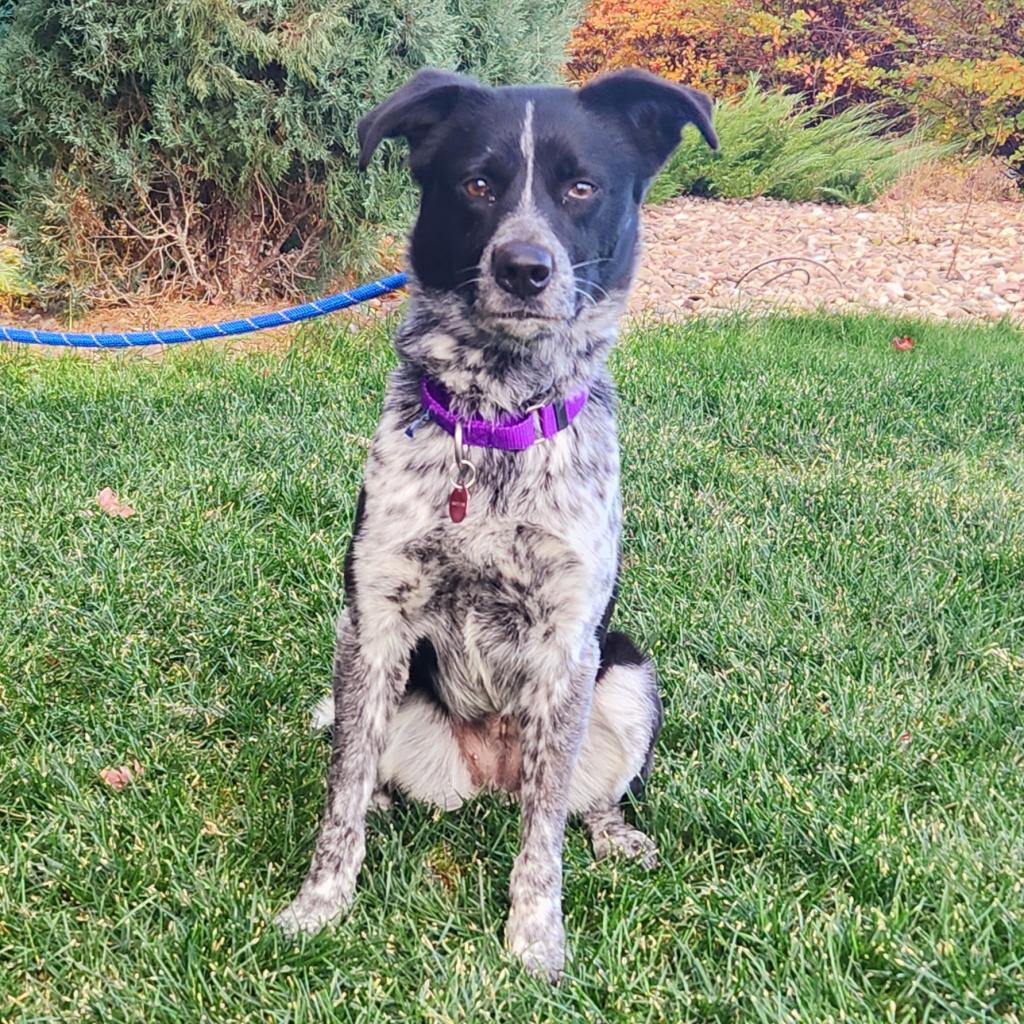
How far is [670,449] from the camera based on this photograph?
4367mm

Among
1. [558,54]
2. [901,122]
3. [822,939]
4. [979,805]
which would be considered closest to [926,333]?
[558,54]

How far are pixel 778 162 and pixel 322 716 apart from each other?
28.7ft

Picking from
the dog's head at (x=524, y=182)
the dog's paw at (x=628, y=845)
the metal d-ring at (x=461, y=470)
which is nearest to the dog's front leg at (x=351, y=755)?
the metal d-ring at (x=461, y=470)

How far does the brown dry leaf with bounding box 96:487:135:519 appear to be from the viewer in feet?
12.0

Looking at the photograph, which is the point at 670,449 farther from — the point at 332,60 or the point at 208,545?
the point at 332,60

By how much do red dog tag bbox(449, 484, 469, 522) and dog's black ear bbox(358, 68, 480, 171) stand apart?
2.12 feet

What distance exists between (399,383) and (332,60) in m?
3.95

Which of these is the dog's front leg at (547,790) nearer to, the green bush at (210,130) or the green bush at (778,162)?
the green bush at (210,130)

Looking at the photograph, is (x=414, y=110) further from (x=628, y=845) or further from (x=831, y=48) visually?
(x=831, y=48)

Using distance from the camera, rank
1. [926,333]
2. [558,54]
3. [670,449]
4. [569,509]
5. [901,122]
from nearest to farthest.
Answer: [569,509], [670,449], [926,333], [558,54], [901,122]

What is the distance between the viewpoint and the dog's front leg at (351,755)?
7.02 feet

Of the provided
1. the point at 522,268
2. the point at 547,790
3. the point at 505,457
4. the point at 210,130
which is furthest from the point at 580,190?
the point at 210,130

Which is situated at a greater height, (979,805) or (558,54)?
(558,54)

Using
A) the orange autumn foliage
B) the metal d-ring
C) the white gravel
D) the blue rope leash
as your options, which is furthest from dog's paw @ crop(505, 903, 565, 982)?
the orange autumn foliage
